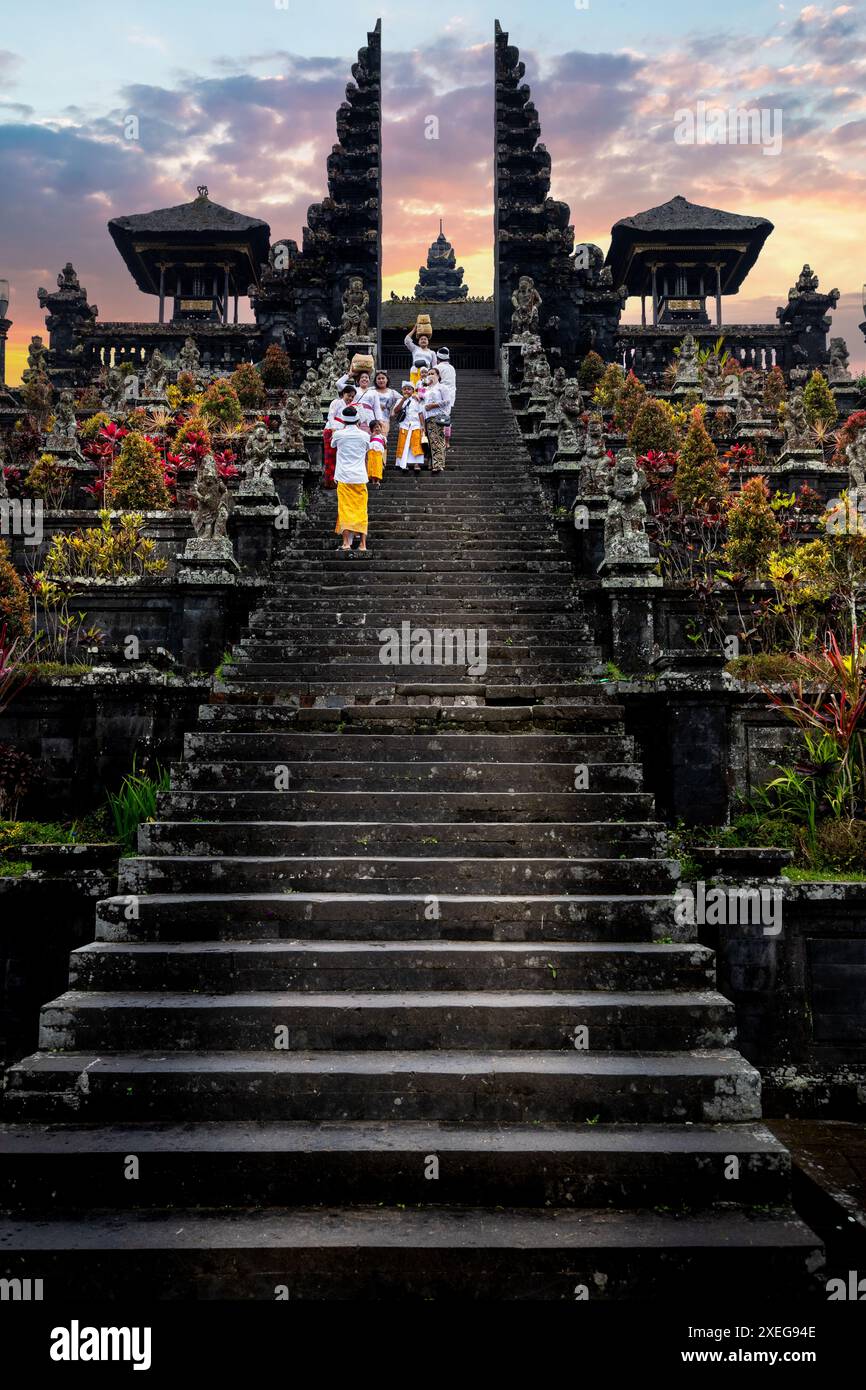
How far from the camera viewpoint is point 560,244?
26469 mm

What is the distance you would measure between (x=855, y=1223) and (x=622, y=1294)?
1.15m

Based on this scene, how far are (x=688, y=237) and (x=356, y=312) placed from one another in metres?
15.5

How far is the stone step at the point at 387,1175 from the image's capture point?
3.96 meters

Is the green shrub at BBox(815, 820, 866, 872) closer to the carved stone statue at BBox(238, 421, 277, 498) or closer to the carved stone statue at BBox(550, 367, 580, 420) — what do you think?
the carved stone statue at BBox(238, 421, 277, 498)

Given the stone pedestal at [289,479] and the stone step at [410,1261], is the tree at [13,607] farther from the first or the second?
the stone step at [410,1261]

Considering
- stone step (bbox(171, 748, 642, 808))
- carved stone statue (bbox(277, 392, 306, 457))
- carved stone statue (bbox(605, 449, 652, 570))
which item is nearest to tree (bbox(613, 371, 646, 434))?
carved stone statue (bbox(277, 392, 306, 457))

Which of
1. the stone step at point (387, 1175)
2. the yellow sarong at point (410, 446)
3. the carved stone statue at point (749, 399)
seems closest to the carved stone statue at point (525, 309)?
the carved stone statue at point (749, 399)
